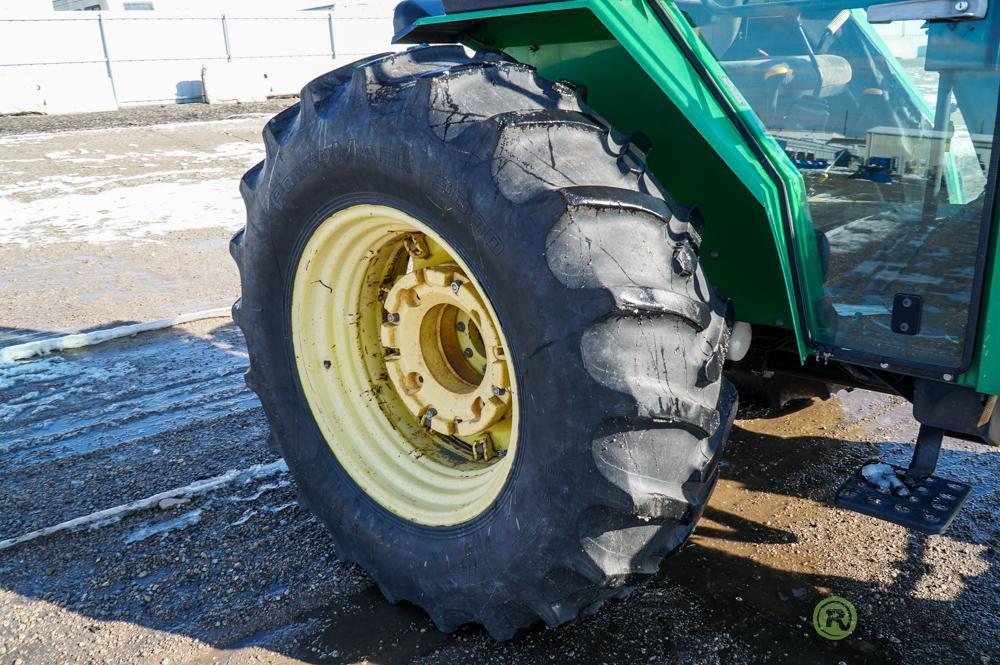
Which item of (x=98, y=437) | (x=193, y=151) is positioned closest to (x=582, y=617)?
(x=98, y=437)

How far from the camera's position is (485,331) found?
2.22 m

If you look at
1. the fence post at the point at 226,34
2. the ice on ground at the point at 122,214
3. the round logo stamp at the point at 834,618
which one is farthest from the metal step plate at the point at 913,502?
the fence post at the point at 226,34

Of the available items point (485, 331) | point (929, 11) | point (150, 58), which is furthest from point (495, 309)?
point (150, 58)

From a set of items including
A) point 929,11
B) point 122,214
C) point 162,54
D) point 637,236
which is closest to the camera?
point 929,11

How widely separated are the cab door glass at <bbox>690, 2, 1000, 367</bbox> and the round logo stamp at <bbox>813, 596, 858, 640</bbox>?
84 cm

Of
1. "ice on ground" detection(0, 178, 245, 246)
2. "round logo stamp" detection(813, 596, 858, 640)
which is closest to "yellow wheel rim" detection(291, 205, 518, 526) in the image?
"round logo stamp" detection(813, 596, 858, 640)

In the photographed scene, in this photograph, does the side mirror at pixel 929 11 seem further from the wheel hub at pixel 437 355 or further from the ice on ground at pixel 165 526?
the ice on ground at pixel 165 526

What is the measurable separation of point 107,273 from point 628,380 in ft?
17.8

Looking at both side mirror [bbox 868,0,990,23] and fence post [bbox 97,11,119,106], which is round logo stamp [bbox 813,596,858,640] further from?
fence post [bbox 97,11,119,106]

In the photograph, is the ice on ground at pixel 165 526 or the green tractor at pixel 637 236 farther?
the ice on ground at pixel 165 526

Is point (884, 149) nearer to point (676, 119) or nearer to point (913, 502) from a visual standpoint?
point (676, 119)

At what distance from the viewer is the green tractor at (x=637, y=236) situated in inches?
70.5

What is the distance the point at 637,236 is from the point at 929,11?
730 mm

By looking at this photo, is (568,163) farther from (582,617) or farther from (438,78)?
(582,617)
